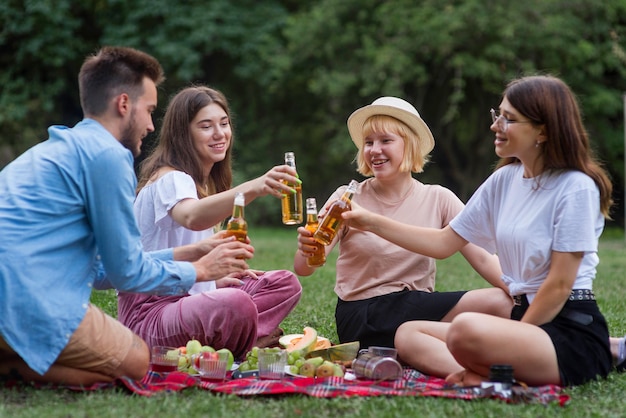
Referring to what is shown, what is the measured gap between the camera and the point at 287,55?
19.3m

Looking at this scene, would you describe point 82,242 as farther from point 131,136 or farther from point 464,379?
point 464,379

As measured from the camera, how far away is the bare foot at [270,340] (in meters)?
5.07

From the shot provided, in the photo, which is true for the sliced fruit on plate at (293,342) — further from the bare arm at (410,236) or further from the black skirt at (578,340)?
the black skirt at (578,340)

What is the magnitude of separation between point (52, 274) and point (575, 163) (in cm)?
249

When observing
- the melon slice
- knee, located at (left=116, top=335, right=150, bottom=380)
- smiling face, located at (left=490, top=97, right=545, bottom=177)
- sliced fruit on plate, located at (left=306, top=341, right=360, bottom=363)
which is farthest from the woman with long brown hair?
smiling face, located at (left=490, top=97, right=545, bottom=177)

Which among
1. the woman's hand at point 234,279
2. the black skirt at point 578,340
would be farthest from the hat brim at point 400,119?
the black skirt at point 578,340

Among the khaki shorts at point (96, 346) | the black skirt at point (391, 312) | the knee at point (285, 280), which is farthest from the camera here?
the knee at point (285, 280)

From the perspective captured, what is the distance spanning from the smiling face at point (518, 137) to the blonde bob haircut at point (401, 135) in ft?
3.11

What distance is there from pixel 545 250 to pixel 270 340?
6.30ft


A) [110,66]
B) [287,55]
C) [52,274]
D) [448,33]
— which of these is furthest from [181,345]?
[287,55]

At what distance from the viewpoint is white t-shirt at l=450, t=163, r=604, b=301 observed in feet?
12.7

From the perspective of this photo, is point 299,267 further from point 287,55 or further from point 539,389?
point 287,55

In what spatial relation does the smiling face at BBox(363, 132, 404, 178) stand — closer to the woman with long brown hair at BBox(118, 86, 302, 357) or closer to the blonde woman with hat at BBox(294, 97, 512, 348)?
the blonde woman with hat at BBox(294, 97, 512, 348)

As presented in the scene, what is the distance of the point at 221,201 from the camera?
172 inches
